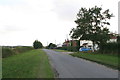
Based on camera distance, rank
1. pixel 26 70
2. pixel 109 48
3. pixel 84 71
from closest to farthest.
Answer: pixel 26 70 → pixel 84 71 → pixel 109 48

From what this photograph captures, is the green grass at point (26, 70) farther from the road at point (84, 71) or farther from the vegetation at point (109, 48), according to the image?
the vegetation at point (109, 48)

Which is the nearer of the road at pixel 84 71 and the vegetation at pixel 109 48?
the road at pixel 84 71

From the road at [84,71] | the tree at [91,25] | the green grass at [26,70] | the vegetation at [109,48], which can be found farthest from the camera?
the tree at [91,25]

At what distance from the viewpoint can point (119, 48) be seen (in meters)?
30.3

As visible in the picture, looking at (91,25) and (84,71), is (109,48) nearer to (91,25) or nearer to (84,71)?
(91,25)

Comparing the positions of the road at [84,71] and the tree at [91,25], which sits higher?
the tree at [91,25]

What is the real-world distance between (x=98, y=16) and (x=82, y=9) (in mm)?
4318

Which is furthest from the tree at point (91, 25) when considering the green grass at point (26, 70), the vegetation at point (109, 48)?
the green grass at point (26, 70)

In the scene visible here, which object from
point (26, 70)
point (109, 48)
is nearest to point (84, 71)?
point (26, 70)

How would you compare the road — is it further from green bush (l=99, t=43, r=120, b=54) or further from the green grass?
green bush (l=99, t=43, r=120, b=54)

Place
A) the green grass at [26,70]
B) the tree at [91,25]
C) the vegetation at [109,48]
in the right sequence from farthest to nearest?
the tree at [91,25], the vegetation at [109,48], the green grass at [26,70]

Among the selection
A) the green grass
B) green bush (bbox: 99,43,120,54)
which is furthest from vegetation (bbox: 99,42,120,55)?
the green grass

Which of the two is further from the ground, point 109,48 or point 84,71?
point 109,48

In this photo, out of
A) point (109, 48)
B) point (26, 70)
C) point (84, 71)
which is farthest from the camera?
point (109, 48)
